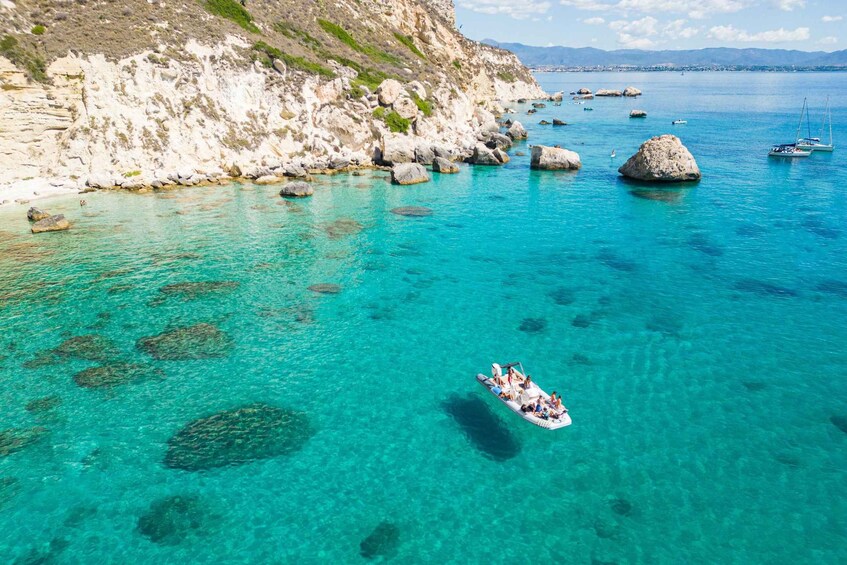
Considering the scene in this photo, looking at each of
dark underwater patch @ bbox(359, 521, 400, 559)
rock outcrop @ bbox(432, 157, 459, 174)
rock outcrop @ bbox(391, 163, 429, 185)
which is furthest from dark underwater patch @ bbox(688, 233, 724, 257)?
dark underwater patch @ bbox(359, 521, 400, 559)

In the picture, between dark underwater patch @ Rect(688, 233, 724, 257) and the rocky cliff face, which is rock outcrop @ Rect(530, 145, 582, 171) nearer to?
the rocky cliff face

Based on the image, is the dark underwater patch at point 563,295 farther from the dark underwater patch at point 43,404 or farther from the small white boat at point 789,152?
the small white boat at point 789,152

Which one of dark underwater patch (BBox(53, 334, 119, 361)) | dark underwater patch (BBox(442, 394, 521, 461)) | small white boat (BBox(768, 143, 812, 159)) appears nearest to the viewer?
dark underwater patch (BBox(442, 394, 521, 461))

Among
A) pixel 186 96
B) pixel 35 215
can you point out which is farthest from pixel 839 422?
pixel 186 96

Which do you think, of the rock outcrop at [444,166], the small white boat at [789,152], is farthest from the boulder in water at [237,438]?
the small white boat at [789,152]

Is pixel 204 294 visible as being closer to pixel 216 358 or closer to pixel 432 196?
pixel 216 358

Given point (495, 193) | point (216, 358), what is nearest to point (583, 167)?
point (495, 193)
